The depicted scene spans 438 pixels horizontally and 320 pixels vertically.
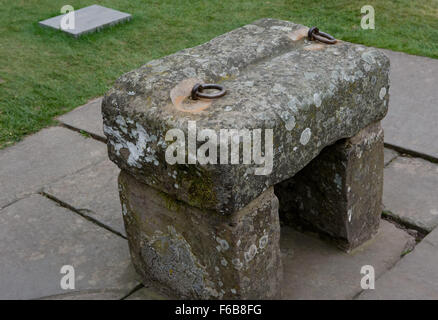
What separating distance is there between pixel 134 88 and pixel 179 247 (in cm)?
67

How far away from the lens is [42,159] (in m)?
3.68

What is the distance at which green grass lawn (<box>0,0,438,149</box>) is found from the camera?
448cm

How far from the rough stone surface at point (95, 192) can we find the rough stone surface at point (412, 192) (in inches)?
57.6

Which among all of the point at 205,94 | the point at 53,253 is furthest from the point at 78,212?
the point at 205,94

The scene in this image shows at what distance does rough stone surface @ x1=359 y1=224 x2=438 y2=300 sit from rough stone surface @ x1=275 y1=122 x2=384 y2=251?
237 mm

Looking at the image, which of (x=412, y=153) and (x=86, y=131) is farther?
(x=86, y=131)

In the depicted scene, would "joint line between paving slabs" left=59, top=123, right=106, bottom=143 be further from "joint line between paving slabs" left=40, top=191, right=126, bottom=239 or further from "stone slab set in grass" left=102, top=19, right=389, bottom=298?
"stone slab set in grass" left=102, top=19, right=389, bottom=298

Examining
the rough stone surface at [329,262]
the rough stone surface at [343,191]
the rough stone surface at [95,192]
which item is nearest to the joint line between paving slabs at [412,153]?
the rough stone surface at [329,262]

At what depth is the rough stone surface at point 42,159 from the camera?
3416mm

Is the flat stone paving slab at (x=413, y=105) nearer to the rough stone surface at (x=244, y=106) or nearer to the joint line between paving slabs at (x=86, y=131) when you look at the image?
the rough stone surface at (x=244, y=106)

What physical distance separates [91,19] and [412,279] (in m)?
4.37

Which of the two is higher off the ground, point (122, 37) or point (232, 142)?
point (232, 142)

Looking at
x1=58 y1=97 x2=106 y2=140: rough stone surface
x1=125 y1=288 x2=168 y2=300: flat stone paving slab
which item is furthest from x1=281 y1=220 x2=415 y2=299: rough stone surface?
x1=58 y1=97 x2=106 y2=140: rough stone surface

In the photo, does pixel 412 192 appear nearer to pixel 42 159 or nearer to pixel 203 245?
pixel 203 245
